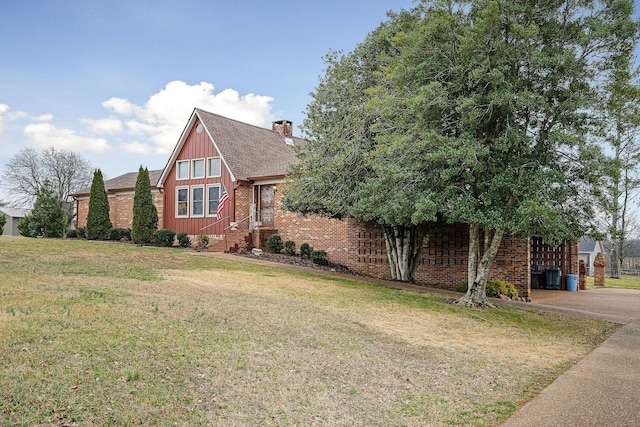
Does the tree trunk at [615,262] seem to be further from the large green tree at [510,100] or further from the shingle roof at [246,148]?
the large green tree at [510,100]

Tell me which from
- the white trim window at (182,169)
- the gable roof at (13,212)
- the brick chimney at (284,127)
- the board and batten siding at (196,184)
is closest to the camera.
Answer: the board and batten siding at (196,184)

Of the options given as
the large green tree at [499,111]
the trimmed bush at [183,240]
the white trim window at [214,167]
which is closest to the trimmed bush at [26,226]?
the trimmed bush at [183,240]

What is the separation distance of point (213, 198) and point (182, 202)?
2.12 meters

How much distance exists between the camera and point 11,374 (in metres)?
4.53

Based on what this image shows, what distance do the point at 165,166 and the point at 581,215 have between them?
790 inches

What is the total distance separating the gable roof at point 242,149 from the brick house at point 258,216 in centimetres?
5

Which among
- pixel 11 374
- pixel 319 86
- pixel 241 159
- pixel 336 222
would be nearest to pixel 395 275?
pixel 336 222

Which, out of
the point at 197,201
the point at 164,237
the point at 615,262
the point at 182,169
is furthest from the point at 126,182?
the point at 615,262

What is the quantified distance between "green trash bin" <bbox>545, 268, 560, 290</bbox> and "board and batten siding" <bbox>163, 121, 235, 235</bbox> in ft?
45.5

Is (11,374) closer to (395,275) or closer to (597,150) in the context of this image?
(597,150)

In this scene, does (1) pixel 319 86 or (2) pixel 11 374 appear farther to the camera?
(1) pixel 319 86

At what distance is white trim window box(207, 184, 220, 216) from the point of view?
23609mm

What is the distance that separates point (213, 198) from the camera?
77.9 ft

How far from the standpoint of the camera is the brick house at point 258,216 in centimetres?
1723
